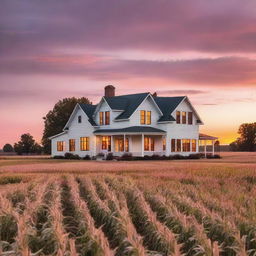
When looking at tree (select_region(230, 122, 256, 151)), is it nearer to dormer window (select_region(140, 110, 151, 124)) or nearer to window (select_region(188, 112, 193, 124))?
window (select_region(188, 112, 193, 124))

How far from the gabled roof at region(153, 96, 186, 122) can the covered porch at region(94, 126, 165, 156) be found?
2.23 meters

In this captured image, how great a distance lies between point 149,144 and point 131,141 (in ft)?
8.38

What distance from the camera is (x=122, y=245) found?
1009cm

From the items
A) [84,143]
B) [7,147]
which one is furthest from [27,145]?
[84,143]

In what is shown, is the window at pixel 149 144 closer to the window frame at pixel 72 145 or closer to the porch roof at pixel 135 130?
the porch roof at pixel 135 130

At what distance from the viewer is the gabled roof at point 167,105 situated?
6148cm

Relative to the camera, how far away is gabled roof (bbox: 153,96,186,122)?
61.5m

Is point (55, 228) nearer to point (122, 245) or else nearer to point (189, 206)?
point (122, 245)

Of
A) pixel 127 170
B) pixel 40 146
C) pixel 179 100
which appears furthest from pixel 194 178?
pixel 40 146

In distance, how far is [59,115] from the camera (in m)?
83.9

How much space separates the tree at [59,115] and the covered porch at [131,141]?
22584mm

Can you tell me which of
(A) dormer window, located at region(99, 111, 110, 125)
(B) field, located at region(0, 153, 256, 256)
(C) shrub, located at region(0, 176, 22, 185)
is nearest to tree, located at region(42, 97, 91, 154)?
(A) dormer window, located at region(99, 111, 110, 125)

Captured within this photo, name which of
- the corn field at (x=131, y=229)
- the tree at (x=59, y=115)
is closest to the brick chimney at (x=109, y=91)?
the tree at (x=59, y=115)

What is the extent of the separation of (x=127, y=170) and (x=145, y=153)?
84.4 feet
